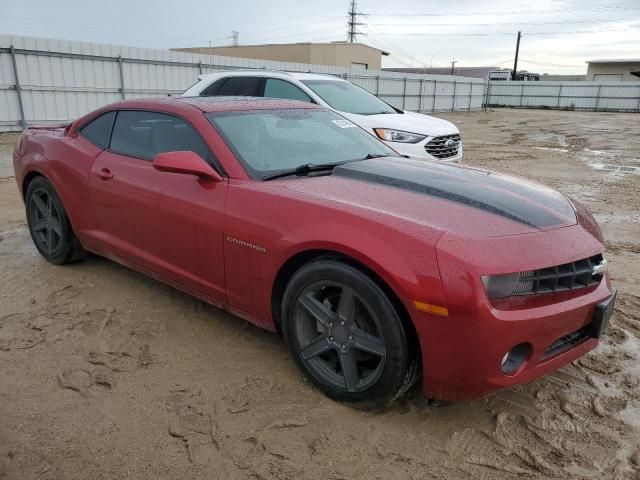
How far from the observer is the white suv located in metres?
7.29

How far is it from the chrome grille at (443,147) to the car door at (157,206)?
4482 millimetres

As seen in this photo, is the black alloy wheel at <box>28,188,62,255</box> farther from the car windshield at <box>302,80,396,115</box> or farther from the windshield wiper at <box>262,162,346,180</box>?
the car windshield at <box>302,80,396,115</box>

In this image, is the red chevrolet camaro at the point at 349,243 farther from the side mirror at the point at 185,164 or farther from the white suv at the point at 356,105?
the white suv at the point at 356,105

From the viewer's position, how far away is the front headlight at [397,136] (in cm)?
726

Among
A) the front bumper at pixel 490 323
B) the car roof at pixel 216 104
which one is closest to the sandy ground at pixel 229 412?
the front bumper at pixel 490 323

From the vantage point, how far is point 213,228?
10.1 ft

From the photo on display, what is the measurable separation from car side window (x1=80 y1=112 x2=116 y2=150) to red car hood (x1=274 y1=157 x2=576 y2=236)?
1.88 metres

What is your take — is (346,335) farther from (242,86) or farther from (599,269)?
(242,86)

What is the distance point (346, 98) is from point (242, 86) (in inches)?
65.5

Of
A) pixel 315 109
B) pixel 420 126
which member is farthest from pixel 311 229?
pixel 420 126

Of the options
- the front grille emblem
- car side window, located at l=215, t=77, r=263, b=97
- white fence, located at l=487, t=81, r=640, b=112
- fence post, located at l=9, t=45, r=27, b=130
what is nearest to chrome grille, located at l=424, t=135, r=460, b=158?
car side window, located at l=215, t=77, r=263, b=97

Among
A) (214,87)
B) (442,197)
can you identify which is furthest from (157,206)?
(214,87)

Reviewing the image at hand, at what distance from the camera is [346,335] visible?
263cm

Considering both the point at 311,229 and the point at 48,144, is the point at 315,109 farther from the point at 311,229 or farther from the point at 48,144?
the point at 48,144
